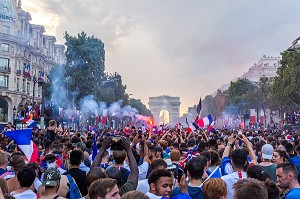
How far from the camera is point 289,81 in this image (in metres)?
49.3

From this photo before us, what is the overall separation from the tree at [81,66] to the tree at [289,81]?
1000 inches

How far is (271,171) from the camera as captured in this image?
7539 millimetres

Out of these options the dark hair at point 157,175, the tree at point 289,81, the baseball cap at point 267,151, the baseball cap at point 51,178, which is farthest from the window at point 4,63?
the dark hair at point 157,175

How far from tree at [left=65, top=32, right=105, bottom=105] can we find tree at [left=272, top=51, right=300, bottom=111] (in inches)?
1000

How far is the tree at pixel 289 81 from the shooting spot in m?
47.4

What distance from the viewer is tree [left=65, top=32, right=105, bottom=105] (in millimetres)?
54375

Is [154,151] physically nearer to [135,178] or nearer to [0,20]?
[135,178]

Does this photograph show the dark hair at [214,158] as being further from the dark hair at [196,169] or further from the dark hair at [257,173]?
the dark hair at [196,169]

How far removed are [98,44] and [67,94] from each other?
8716 mm

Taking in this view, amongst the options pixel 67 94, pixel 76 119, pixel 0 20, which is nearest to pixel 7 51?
pixel 0 20

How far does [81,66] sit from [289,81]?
91.4 ft

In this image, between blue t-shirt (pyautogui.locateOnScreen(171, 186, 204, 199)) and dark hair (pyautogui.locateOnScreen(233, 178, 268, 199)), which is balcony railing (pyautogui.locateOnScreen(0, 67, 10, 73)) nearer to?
blue t-shirt (pyautogui.locateOnScreen(171, 186, 204, 199))

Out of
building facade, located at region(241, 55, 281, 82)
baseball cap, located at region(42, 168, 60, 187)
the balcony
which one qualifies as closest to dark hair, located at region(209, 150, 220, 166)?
baseball cap, located at region(42, 168, 60, 187)

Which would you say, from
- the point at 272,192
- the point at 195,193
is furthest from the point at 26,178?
the point at 272,192
